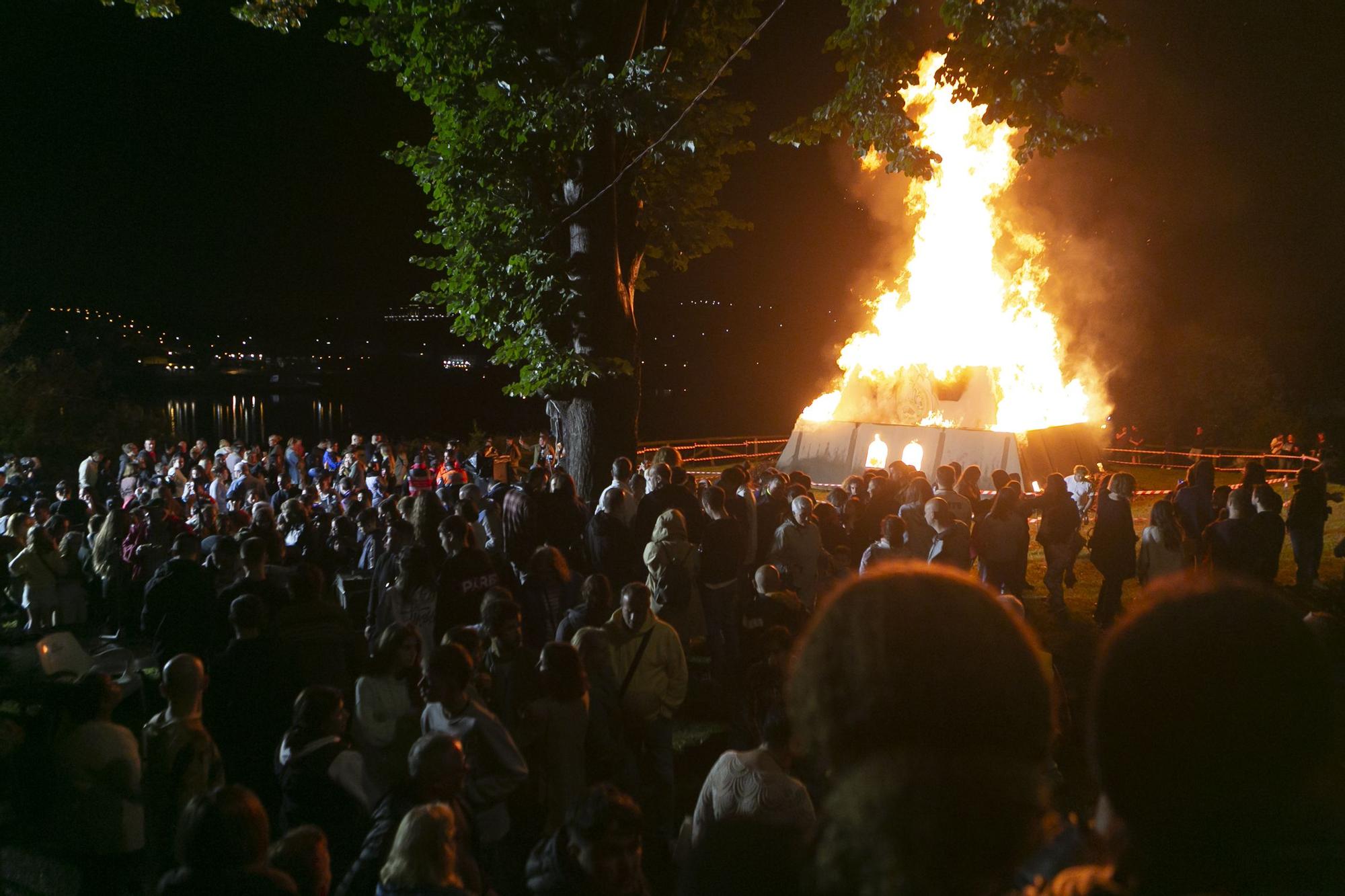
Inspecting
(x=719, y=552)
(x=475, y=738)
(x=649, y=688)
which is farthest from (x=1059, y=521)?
(x=475, y=738)

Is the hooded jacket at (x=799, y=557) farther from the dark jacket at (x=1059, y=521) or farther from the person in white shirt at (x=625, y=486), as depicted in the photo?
the dark jacket at (x=1059, y=521)

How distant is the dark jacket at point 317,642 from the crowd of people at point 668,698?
0.8 inches

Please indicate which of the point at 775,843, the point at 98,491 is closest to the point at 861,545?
the point at 775,843

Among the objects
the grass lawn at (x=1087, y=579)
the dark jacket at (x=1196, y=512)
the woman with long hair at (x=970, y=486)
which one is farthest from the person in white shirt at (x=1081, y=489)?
the woman with long hair at (x=970, y=486)

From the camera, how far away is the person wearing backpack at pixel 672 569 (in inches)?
303

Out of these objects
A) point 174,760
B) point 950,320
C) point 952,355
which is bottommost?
point 174,760

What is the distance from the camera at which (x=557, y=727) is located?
4789mm

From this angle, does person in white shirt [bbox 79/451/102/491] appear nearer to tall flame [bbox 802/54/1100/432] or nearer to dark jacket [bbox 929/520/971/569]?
dark jacket [bbox 929/520/971/569]

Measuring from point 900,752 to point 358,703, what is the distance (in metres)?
4.22

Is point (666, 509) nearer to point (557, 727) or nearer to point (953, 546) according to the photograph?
point (953, 546)

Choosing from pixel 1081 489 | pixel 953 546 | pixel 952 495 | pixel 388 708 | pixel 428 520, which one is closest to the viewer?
pixel 388 708

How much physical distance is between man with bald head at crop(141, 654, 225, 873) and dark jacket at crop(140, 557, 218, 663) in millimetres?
2366

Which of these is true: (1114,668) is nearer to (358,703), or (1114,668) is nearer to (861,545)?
(358,703)

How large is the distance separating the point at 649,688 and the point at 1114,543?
22.2 ft
